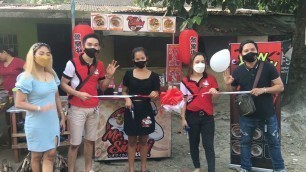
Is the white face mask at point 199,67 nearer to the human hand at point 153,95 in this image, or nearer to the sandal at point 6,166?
the human hand at point 153,95

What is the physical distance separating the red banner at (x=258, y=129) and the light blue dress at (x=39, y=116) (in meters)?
2.36

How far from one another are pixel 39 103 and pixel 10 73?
2.45m

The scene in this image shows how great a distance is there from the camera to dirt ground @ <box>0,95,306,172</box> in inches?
190

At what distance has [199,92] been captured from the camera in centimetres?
406

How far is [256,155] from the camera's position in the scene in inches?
181

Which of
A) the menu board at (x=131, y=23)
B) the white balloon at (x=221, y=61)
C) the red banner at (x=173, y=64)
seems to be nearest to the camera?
the white balloon at (x=221, y=61)

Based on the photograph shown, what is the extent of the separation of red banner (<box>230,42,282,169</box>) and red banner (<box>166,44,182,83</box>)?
987 mm

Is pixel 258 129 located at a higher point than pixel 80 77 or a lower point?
lower

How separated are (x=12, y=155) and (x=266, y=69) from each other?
4.02 meters

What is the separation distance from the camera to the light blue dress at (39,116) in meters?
3.27

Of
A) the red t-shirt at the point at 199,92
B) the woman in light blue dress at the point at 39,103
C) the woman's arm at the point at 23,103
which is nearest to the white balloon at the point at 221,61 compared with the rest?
the red t-shirt at the point at 199,92

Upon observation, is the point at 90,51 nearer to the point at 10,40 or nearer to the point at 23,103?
the point at 23,103

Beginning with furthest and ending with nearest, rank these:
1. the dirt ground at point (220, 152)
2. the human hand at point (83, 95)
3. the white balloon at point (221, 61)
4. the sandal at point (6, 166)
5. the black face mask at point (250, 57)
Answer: the dirt ground at point (220, 152) → the sandal at point (6, 166) → the white balloon at point (221, 61) → the black face mask at point (250, 57) → the human hand at point (83, 95)

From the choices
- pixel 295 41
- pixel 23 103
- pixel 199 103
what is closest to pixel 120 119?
pixel 199 103
